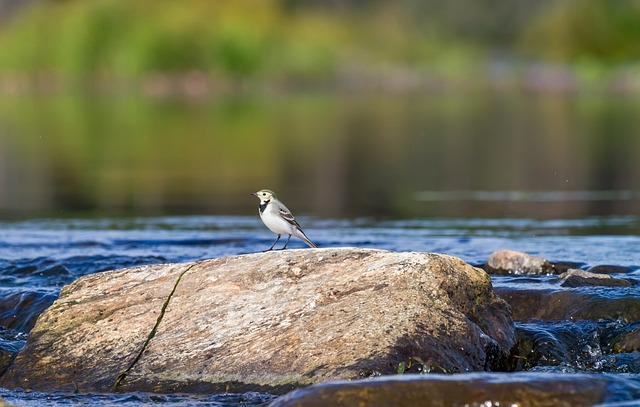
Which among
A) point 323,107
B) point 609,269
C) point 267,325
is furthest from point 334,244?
point 323,107

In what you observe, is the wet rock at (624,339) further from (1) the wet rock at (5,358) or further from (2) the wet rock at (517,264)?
(1) the wet rock at (5,358)

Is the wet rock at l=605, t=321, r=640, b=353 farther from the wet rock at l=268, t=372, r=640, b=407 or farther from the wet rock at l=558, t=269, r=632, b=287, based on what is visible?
the wet rock at l=268, t=372, r=640, b=407

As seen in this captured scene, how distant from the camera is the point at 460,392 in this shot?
4719mm

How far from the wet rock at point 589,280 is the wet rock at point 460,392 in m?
2.34

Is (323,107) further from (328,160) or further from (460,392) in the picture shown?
(460,392)

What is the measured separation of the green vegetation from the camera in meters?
48.0

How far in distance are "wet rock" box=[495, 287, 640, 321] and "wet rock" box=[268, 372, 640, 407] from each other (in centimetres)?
181

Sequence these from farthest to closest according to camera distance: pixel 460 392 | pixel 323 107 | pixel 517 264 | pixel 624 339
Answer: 1. pixel 323 107
2. pixel 517 264
3. pixel 624 339
4. pixel 460 392

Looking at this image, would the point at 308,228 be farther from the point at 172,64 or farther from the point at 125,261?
the point at 172,64

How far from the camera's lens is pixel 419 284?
5668mm

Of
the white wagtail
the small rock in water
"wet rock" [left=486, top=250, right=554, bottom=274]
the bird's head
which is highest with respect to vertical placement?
the bird's head

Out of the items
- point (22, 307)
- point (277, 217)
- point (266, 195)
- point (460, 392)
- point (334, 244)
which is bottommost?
point (334, 244)

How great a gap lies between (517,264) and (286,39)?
1710 inches

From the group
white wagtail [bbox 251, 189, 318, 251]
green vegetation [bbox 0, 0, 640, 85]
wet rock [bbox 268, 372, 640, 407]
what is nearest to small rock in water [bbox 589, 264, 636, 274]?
white wagtail [bbox 251, 189, 318, 251]
